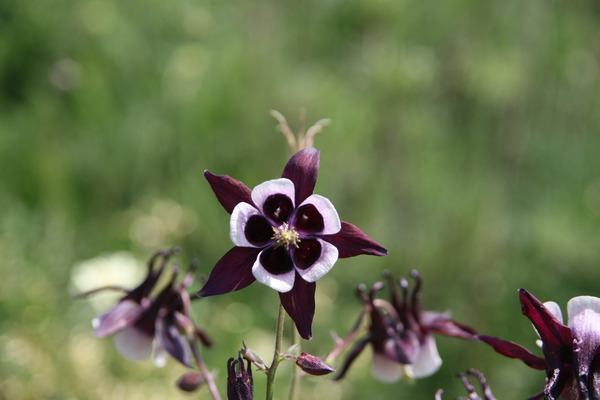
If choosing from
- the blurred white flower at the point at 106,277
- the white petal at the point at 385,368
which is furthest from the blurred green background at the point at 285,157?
the white petal at the point at 385,368

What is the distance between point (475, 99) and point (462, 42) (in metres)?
0.63

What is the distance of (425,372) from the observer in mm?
1629

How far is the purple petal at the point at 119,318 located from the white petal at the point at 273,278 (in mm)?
492

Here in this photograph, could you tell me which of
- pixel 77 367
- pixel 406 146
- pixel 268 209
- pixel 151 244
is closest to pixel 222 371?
pixel 77 367

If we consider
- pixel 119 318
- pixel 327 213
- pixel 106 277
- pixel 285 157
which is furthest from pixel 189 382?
pixel 285 157

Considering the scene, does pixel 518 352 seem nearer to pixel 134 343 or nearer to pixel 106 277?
pixel 134 343

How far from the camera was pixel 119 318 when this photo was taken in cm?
155

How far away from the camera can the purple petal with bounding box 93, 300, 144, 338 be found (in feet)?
4.98

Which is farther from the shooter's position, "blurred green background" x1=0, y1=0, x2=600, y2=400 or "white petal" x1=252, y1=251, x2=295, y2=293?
"blurred green background" x1=0, y1=0, x2=600, y2=400

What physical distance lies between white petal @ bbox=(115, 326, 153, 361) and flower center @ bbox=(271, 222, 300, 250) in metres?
0.49

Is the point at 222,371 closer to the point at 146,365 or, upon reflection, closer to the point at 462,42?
the point at 146,365

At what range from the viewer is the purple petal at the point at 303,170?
119 cm

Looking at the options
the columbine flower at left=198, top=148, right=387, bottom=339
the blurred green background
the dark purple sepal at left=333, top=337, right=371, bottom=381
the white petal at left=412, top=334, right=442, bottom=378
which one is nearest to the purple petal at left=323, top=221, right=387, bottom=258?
the columbine flower at left=198, top=148, right=387, bottom=339

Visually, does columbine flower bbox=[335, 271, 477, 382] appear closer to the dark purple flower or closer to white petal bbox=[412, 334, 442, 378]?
white petal bbox=[412, 334, 442, 378]
